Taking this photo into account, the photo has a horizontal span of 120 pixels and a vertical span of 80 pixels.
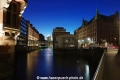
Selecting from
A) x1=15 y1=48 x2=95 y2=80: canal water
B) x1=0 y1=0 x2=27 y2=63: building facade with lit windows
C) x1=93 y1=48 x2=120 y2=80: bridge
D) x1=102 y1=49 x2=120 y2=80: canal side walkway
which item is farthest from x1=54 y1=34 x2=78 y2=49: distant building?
x1=0 y1=0 x2=27 y2=63: building facade with lit windows

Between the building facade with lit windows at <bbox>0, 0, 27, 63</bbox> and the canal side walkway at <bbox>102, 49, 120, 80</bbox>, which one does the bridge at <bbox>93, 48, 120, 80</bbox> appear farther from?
the building facade with lit windows at <bbox>0, 0, 27, 63</bbox>

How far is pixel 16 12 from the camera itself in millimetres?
12422

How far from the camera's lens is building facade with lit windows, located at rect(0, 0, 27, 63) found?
35.1 ft

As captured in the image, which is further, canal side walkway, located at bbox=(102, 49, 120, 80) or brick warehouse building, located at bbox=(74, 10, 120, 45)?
brick warehouse building, located at bbox=(74, 10, 120, 45)

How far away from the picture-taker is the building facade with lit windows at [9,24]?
10.7 meters

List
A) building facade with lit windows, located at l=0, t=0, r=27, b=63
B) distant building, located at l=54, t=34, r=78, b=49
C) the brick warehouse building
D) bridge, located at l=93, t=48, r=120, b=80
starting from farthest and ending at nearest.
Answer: the brick warehouse building < distant building, located at l=54, t=34, r=78, b=49 < building facade with lit windows, located at l=0, t=0, r=27, b=63 < bridge, located at l=93, t=48, r=120, b=80

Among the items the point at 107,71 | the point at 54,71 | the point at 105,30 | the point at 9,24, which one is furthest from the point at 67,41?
the point at 9,24

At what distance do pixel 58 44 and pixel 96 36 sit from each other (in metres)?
33.3

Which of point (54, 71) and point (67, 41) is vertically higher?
point (67, 41)

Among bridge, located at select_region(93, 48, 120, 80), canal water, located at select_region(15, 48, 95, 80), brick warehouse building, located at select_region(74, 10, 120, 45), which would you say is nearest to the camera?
bridge, located at select_region(93, 48, 120, 80)

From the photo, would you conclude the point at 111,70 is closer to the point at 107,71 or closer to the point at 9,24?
the point at 107,71

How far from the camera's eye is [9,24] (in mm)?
11539

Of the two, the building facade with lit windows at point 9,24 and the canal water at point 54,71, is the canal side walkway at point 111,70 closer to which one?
the building facade with lit windows at point 9,24

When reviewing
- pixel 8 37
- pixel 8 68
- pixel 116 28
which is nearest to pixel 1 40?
pixel 8 37
